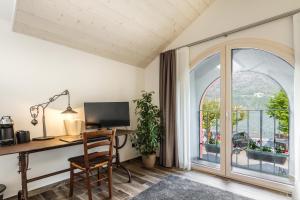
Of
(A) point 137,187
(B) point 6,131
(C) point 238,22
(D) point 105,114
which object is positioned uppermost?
(C) point 238,22

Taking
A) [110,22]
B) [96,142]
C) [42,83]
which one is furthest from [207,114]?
[42,83]

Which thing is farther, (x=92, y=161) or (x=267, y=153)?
(x=267, y=153)

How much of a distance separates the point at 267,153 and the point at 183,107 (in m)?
1.44

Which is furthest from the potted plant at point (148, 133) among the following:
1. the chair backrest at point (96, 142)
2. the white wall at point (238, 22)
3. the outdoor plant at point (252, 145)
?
the outdoor plant at point (252, 145)

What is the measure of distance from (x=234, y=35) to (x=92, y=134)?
247 cm

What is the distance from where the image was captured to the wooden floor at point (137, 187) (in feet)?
7.73

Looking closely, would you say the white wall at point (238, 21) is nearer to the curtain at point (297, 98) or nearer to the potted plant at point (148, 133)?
the curtain at point (297, 98)

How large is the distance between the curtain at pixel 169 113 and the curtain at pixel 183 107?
0.08 m

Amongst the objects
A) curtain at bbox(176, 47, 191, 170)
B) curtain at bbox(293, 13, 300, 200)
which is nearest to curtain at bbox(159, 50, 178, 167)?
curtain at bbox(176, 47, 191, 170)

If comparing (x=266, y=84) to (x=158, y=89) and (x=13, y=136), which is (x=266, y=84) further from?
(x=13, y=136)

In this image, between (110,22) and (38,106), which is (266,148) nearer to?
(110,22)

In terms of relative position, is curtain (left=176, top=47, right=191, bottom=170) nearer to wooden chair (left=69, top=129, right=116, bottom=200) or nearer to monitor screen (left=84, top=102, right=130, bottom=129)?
monitor screen (left=84, top=102, right=130, bottom=129)

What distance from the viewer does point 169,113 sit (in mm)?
3357

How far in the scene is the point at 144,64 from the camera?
12.9 feet
